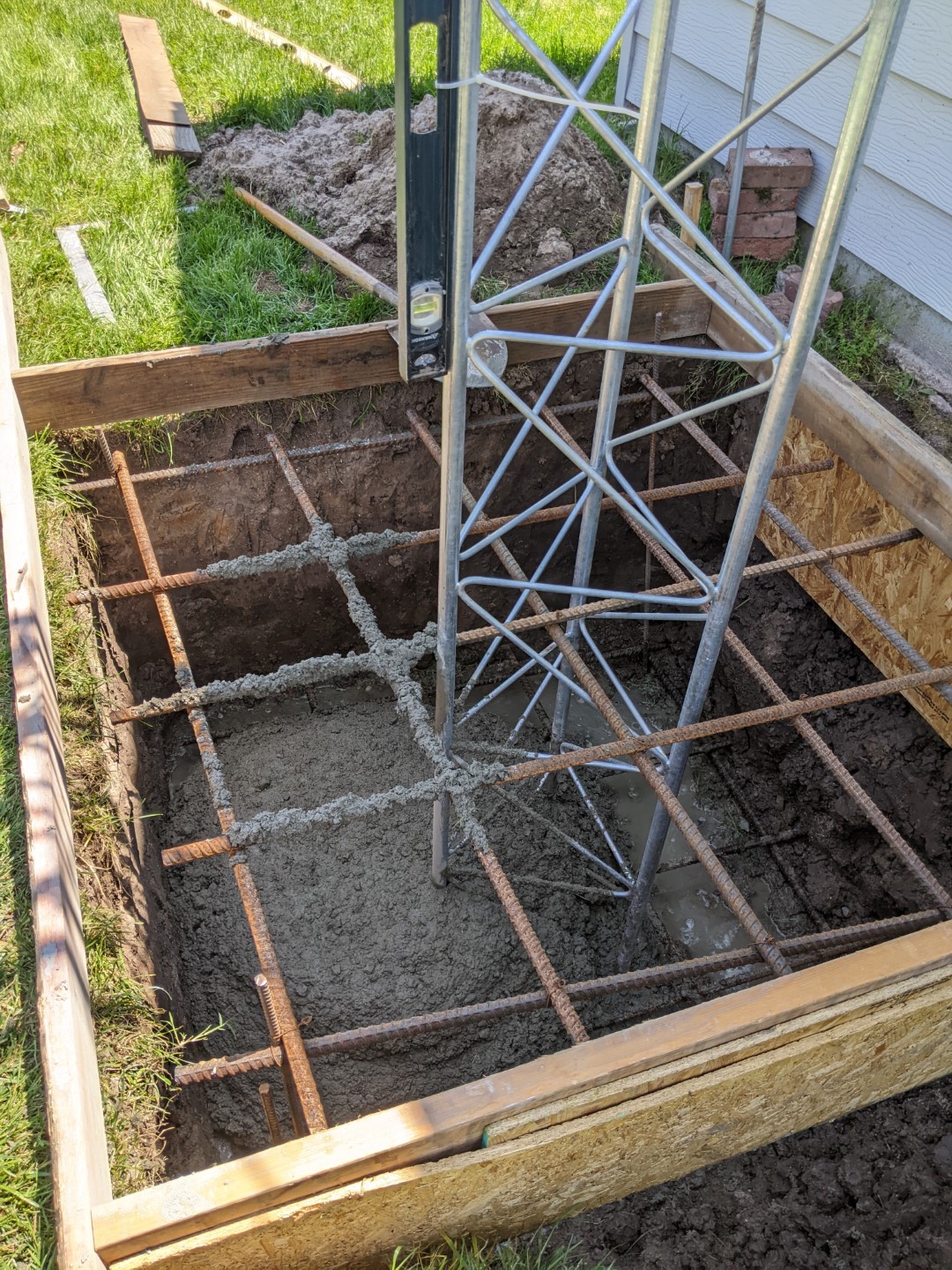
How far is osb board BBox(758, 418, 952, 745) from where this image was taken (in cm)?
379

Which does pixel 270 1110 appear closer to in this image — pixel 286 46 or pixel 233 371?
pixel 233 371

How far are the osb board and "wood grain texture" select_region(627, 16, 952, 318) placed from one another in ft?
3.33

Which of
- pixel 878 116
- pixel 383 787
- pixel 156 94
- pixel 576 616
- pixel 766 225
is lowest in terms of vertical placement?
pixel 383 787

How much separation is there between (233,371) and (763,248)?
9.33 feet

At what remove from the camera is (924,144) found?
14.2 ft

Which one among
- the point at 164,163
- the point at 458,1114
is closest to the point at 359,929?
the point at 458,1114

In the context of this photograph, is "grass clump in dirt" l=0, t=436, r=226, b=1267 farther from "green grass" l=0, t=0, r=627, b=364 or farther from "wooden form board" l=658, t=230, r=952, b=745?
"wooden form board" l=658, t=230, r=952, b=745

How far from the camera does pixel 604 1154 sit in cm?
231

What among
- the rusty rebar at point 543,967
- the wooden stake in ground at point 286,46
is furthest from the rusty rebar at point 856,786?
the wooden stake in ground at point 286,46

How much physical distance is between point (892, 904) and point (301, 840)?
2492mm

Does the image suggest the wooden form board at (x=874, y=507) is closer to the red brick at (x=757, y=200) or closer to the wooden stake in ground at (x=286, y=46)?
the red brick at (x=757, y=200)

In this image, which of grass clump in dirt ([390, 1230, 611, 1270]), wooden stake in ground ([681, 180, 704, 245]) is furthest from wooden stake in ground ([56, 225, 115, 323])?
grass clump in dirt ([390, 1230, 611, 1270])

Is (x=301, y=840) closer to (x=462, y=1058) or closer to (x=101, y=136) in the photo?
(x=462, y=1058)

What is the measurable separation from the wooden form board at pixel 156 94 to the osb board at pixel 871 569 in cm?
380
